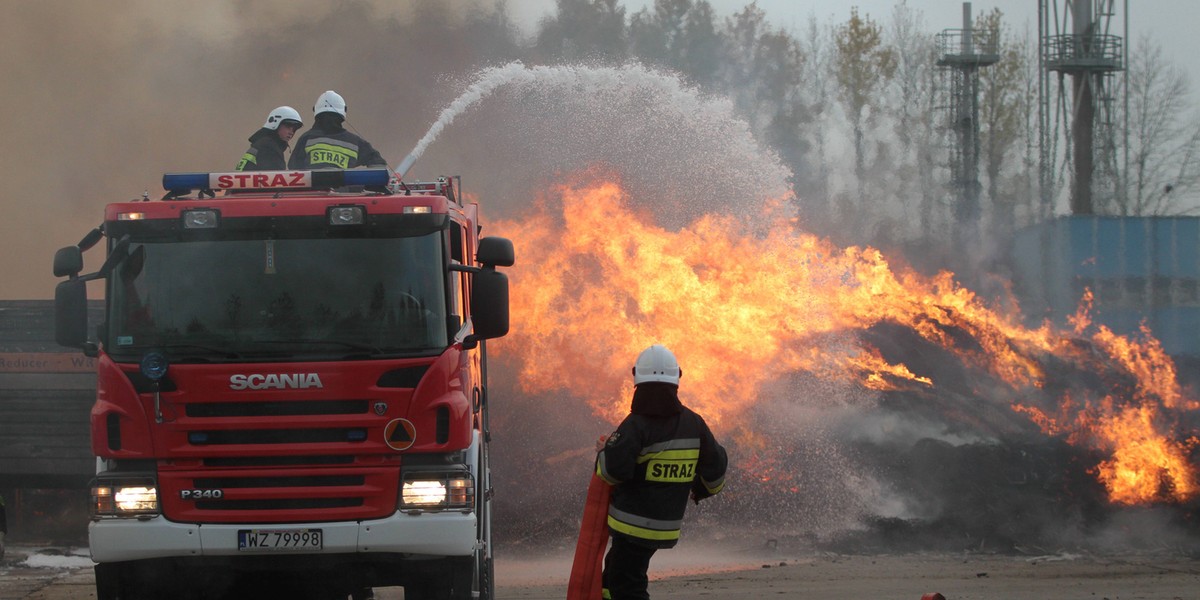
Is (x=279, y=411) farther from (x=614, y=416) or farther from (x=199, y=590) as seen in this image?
(x=614, y=416)

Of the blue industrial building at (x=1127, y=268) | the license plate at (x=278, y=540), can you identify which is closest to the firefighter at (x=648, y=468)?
the license plate at (x=278, y=540)

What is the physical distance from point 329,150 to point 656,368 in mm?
4034

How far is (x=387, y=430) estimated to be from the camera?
6.91 m

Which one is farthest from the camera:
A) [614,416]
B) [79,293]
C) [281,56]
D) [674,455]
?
[281,56]

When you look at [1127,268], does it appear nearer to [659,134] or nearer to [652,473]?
[659,134]

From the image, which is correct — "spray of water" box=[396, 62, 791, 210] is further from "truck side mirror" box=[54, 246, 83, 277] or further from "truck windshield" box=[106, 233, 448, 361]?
"truck windshield" box=[106, 233, 448, 361]

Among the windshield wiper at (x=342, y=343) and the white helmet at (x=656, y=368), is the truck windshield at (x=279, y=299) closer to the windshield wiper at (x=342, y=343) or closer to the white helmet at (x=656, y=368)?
the windshield wiper at (x=342, y=343)

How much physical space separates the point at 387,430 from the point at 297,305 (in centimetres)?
96

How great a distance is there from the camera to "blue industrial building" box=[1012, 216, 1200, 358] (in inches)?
1256

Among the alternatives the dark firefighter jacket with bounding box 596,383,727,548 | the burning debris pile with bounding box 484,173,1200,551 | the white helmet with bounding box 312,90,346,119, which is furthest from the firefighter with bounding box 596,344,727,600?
the burning debris pile with bounding box 484,173,1200,551

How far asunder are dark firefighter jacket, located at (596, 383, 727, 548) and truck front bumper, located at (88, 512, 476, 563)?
1.17 metres

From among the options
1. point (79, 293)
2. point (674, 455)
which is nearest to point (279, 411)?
point (79, 293)

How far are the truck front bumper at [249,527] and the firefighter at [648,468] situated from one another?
1144 millimetres

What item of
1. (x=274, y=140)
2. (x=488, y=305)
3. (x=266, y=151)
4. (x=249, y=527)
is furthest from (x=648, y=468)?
(x=274, y=140)
